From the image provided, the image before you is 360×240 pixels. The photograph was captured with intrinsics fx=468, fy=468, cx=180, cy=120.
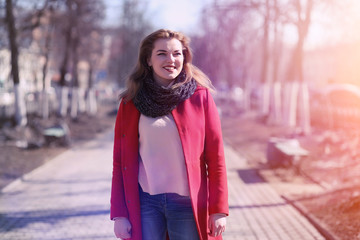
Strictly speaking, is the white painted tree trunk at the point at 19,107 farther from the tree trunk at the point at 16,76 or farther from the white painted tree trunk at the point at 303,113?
the white painted tree trunk at the point at 303,113

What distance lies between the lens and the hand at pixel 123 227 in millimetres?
2523

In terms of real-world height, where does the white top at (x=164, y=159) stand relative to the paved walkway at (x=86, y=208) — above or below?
above

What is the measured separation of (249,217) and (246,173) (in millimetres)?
3546

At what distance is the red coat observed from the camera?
246cm

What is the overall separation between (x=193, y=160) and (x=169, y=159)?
13 centimetres

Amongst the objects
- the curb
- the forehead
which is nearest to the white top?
the forehead

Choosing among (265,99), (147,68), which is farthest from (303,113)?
(147,68)

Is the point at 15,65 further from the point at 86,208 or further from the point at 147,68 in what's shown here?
the point at 147,68

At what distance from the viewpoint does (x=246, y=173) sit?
9.73 metres

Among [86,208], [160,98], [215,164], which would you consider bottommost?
[86,208]

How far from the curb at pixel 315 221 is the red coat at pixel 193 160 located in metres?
3.12

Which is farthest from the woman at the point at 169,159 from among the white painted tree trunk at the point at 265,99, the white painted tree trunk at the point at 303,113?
the white painted tree trunk at the point at 265,99

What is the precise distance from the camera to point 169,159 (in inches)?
97.6

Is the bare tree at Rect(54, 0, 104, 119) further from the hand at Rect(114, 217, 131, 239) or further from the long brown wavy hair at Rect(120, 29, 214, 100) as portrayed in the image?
the hand at Rect(114, 217, 131, 239)
